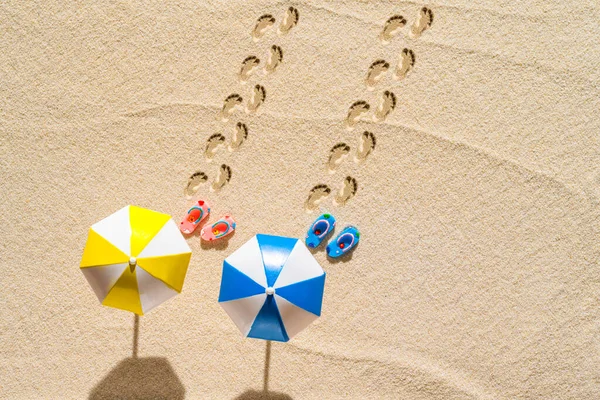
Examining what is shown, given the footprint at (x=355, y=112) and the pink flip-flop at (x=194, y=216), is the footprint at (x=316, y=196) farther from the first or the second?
the pink flip-flop at (x=194, y=216)

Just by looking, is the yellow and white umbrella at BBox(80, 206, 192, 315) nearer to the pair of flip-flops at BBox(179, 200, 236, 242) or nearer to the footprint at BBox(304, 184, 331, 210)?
the pair of flip-flops at BBox(179, 200, 236, 242)

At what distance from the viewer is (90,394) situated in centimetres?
395

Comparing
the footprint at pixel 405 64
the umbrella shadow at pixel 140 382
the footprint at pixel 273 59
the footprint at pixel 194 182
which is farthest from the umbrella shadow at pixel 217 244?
the footprint at pixel 405 64

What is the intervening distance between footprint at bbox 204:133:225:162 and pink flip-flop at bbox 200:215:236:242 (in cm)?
42

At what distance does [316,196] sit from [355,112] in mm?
611

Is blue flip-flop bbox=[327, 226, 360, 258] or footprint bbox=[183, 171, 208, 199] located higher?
footprint bbox=[183, 171, 208, 199]

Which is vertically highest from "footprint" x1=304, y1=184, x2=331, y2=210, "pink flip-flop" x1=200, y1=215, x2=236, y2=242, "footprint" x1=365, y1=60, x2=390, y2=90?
"footprint" x1=365, y1=60, x2=390, y2=90

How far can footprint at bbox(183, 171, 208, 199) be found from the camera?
156 inches

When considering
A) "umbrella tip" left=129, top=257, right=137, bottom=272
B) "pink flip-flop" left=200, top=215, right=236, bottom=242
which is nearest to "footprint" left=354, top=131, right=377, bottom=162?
"pink flip-flop" left=200, top=215, right=236, bottom=242

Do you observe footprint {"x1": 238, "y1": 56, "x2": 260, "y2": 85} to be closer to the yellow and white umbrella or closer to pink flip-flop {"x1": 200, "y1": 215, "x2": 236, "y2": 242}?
pink flip-flop {"x1": 200, "y1": 215, "x2": 236, "y2": 242}

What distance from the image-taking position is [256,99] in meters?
3.97

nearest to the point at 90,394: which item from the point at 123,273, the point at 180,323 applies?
the point at 180,323

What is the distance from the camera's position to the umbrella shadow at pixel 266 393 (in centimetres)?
393

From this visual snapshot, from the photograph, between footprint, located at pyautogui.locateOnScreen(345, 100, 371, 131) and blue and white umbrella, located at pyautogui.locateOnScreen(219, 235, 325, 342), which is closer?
blue and white umbrella, located at pyautogui.locateOnScreen(219, 235, 325, 342)
